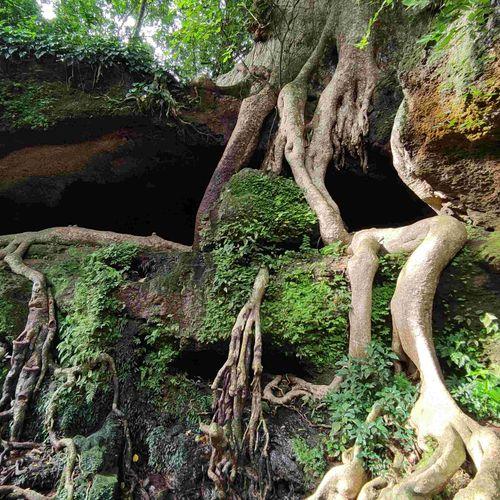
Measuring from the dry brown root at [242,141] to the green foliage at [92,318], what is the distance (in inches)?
51.1

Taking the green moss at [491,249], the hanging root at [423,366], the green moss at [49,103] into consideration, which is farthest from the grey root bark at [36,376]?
the green moss at [491,249]

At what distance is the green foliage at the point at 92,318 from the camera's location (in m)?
3.61

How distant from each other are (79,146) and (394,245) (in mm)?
5383

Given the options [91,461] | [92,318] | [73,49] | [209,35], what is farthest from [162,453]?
[209,35]

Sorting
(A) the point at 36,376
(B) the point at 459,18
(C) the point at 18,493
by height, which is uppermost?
(B) the point at 459,18

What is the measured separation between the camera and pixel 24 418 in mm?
3342

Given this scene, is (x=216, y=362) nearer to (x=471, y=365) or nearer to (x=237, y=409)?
(x=237, y=409)

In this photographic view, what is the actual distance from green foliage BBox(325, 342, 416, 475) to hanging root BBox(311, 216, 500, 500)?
10 cm

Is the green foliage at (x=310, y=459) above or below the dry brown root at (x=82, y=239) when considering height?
below

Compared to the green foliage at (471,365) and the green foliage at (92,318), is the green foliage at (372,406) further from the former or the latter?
the green foliage at (92,318)

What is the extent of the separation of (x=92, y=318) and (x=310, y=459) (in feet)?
8.73

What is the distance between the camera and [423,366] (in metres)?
2.65

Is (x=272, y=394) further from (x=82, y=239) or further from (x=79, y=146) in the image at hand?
(x=79, y=146)

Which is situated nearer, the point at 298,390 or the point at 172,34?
the point at 298,390
